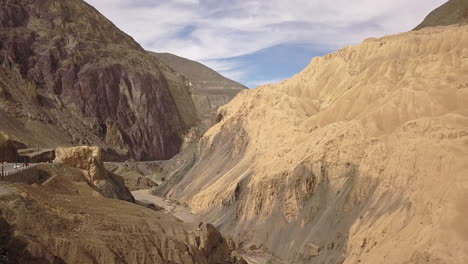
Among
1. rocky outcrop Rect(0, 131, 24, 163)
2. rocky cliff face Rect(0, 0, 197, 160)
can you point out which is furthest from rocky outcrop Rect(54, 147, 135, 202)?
rocky cliff face Rect(0, 0, 197, 160)

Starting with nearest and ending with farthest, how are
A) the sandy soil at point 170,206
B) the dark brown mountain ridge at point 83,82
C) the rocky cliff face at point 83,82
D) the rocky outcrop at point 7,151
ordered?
the sandy soil at point 170,206 → the rocky outcrop at point 7,151 → the dark brown mountain ridge at point 83,82 → the rocky cliff face at point 83,82

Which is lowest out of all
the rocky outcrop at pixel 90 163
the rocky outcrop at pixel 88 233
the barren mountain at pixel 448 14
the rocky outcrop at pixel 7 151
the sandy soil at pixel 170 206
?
the sandy soil at pixel 170 206

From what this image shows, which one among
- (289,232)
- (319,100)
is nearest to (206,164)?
(319,100)

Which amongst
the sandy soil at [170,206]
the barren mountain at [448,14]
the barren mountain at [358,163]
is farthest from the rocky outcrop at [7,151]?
the barren mountain at [448,14]

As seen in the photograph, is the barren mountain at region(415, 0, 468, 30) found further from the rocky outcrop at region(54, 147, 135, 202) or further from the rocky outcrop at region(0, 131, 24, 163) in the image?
the rocky outcrop at region(0, 131, 24, 163)

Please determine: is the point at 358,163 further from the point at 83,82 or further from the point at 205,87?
the point at 205,87

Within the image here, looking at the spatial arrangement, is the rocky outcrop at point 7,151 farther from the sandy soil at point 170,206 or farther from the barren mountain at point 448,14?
the barren mountain at point 448,14
